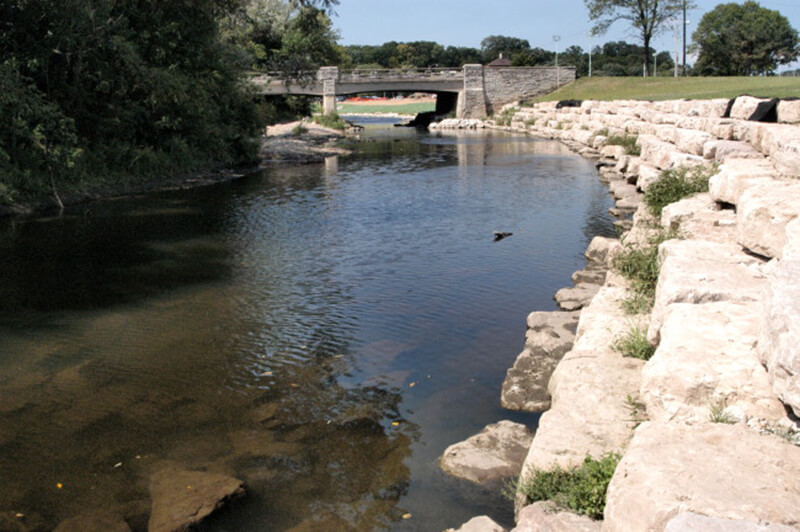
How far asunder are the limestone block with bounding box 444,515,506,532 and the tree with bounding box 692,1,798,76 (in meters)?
84.3

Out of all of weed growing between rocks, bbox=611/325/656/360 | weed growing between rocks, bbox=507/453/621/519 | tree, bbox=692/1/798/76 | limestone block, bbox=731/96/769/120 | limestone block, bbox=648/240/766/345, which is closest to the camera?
weed growing between rocks, bbox=507/453/621/519

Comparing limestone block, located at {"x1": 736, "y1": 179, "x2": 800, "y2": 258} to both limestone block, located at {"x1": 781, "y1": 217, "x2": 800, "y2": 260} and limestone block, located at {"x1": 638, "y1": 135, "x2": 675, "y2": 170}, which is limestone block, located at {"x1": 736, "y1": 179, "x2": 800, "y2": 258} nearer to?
limestone block, located at {"x1": 781, "y1": 217, "x2": 800, "y2": 260}

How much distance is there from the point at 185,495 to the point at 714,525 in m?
4.08

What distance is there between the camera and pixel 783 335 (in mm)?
4414

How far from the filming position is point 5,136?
1928 cm

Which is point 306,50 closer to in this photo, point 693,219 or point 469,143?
point 469,143

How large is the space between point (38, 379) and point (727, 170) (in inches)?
376

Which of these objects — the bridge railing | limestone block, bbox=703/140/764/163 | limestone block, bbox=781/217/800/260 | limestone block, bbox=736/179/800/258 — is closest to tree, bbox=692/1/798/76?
the bridge railing

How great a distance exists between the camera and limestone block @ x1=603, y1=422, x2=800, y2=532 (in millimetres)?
3641

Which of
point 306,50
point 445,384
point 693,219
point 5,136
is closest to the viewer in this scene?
point 445,384

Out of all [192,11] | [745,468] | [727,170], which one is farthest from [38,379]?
[192,11]

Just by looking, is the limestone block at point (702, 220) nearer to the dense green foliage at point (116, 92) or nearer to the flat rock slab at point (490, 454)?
the flat rock slab at point (490, 454)

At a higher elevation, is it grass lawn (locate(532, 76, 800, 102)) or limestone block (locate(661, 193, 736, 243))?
grass lawn (locate(532, 76, 800, 102))

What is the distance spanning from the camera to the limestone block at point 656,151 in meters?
19.1
